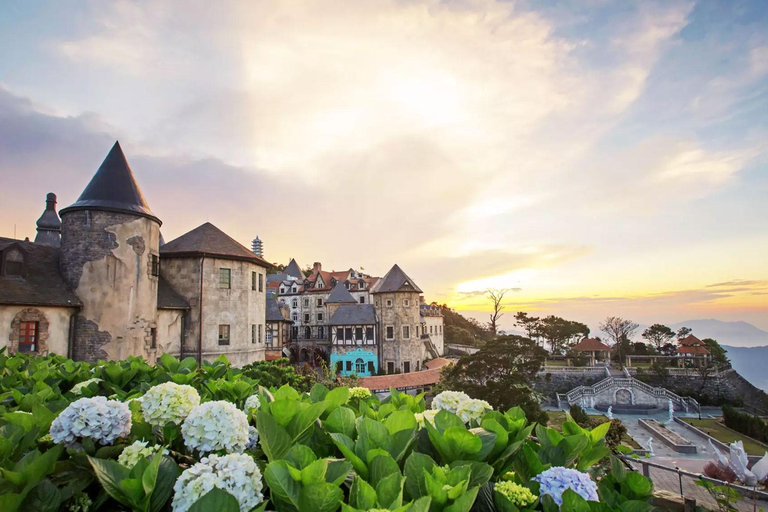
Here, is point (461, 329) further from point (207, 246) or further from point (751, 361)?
point (751, 361)

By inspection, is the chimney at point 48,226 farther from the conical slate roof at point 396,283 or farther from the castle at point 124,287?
the conical slate roof at point 396,283

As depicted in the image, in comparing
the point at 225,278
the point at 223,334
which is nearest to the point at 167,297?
the point at 225,278

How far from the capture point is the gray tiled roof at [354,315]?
146 feet

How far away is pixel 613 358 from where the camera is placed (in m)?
61.0

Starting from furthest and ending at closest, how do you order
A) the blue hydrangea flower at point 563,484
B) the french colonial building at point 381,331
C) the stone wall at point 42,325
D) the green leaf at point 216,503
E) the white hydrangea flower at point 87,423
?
the french colonial building at point 381,331 → the stone wall at point 42,325 → the white hydrangea flower at point 87,423 → the blue hydrangea flower at point 563,484 → the green leaf at point 216,503

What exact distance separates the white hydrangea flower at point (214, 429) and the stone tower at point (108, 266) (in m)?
18.9

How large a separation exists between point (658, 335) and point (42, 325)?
73273 mm

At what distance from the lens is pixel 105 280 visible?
58.2ft

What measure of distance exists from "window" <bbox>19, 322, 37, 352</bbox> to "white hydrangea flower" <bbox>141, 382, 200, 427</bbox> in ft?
59.4

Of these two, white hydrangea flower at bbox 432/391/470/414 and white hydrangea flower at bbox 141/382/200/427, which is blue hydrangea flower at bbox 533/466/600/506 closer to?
white hydrangea flower at bbox 432/391/470/414

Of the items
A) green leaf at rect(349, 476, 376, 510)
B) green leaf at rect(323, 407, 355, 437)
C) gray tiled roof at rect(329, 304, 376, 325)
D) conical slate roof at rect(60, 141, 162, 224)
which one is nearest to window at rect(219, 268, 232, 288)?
conical slate roof at rect(60, 141, 162, 224)

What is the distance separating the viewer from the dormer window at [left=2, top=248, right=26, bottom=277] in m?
16.5

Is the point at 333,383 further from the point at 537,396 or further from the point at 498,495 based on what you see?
the point at 498,495

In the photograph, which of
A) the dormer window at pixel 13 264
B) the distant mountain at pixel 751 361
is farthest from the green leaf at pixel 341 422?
the distant mountain at pixel 751 361
